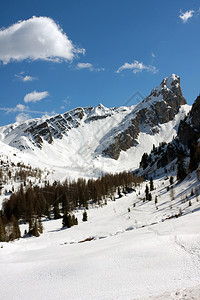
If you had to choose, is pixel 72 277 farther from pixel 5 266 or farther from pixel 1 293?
pixel 5 266

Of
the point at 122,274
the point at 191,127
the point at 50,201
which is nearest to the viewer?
the point at 122,274

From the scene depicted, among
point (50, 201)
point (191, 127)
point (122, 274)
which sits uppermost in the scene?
point (191, 127)

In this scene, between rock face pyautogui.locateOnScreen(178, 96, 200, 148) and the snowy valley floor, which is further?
rock face pyautogui.locateOnScreen(178, 96, 200, 148)

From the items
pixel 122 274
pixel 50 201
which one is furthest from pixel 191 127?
pixel 122 274

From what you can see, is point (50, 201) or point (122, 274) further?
point (50, 201)

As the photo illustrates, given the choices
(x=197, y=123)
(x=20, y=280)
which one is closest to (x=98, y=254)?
(x=20, y=280)

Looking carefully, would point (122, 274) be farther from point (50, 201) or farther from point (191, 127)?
point (191, 127)

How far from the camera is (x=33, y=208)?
281 feet

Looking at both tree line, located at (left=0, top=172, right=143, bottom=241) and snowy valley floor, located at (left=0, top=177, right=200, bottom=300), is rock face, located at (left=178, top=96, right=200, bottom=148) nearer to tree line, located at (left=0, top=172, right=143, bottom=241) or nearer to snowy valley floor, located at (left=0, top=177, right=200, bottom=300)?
tree line, located at (left=0, top=172, right=143, bottom=241)

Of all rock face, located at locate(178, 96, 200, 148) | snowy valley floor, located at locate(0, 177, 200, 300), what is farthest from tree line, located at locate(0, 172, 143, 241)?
rock face, located at locate(178, 96, 200, 148)

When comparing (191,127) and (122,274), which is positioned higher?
(191,127)

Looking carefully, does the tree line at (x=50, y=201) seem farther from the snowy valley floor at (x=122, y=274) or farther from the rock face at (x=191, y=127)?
the rock face at (x=191, y=127)

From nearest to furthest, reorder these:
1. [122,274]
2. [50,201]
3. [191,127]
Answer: [122,274]
[50,201]
[191,127]

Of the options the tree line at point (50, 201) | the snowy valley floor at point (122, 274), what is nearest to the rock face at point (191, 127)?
the tree line at point (50, 201)
